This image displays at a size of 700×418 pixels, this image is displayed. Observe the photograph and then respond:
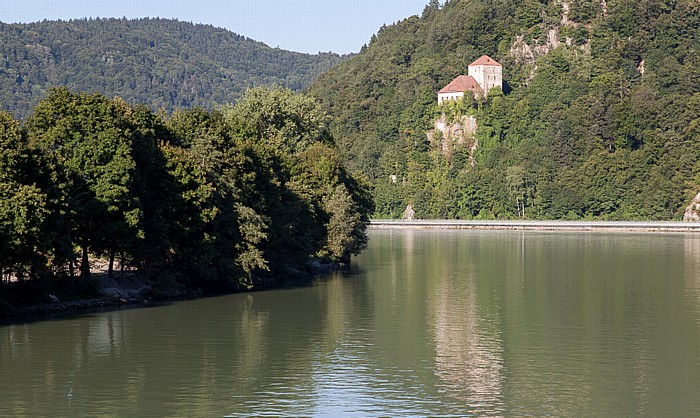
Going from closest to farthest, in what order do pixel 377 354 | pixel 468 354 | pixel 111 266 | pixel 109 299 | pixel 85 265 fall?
pixel 377 354, pixel 468 354, pixel 109 299, pixel 85 265, pixel 111 266

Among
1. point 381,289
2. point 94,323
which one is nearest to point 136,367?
point 94,323

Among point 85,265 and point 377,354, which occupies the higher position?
point 85,265

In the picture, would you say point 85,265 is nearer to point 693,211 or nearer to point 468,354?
point 468,354

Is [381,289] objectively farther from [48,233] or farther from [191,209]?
[48,233]

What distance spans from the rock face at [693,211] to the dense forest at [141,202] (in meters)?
113

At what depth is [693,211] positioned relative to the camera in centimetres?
18212

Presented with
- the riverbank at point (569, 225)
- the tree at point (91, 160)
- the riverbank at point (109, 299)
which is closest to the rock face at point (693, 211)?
the riverbank at point (569, 225)

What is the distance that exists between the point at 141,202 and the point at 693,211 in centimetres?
13856

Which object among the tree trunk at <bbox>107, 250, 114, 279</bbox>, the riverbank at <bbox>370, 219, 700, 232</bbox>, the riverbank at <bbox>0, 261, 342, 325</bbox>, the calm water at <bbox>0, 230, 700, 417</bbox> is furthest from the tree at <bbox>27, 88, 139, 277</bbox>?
the riverbank at <bbox>370, 219, 700, 232</bbox>

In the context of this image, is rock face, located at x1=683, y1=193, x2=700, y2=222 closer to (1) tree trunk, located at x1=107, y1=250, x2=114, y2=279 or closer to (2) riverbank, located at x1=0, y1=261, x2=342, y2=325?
(2) riverbank, located at x1=0, y1=261, x2=342, y2=325

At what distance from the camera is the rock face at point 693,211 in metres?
181

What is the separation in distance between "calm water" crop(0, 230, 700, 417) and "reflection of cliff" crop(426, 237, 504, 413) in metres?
0.12

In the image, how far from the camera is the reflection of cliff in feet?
124

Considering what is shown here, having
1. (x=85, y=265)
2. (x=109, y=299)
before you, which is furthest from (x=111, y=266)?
(x=109, y=299)
